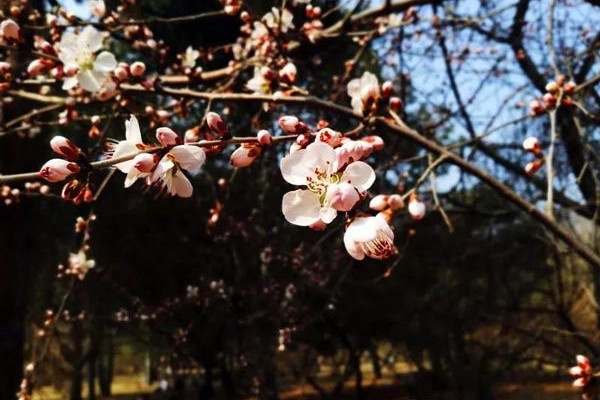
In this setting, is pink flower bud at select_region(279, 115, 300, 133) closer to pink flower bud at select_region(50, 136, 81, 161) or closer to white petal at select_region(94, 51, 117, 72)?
pink flower bud at select_region(50, 136, 81, 161)

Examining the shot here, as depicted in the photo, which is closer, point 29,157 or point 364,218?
point 364,218

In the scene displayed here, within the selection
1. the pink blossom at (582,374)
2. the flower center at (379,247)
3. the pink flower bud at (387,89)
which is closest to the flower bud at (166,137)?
the flower center at (379,247)

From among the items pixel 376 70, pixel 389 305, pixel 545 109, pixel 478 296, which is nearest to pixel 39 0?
pixel 376 70

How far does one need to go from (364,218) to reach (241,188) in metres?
7.45

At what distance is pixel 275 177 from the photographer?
6602mm

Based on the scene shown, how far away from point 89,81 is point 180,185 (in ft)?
3.16

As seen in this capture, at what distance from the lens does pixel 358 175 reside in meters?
0.95

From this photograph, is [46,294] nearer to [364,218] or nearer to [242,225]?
[242,225]

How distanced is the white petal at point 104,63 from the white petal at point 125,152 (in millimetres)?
958

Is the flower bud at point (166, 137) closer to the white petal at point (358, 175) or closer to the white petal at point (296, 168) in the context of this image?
the white petal at point (296, 168)

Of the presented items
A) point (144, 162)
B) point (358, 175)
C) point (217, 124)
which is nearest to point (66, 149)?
point (144, 162)

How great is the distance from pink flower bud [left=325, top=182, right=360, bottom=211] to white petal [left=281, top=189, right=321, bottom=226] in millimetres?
116

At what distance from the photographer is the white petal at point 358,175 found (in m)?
0.94

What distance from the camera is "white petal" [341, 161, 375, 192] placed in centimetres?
94
